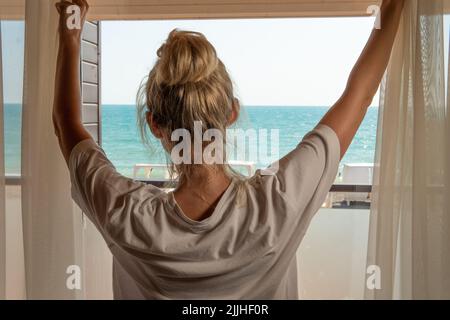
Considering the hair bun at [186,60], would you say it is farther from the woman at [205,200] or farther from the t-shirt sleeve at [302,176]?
the t-shirt sleeve at [302,176]

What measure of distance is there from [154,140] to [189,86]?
35cm

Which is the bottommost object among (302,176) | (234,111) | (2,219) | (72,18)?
(2,219)

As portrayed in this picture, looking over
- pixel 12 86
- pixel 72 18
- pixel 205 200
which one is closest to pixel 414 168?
pixel 205 200

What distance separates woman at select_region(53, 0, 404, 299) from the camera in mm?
869

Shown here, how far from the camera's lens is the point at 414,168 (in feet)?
3.63

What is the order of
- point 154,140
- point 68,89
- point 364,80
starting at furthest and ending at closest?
point 154,140
point 68,89
point 364,80

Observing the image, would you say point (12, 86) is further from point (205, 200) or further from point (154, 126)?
point (205, 200)

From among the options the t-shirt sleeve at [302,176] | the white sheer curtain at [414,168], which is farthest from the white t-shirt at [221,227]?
the white sheer curtain at [414,168]

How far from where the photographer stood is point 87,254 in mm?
1271

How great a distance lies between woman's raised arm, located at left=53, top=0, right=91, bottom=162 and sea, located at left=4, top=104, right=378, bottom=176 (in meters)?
0.19

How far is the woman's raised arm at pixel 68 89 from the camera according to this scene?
1021mm

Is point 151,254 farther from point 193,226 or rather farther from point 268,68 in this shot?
point 268,68

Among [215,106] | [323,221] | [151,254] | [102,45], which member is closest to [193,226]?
[151,254]

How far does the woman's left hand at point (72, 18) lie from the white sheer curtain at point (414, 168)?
694mm
